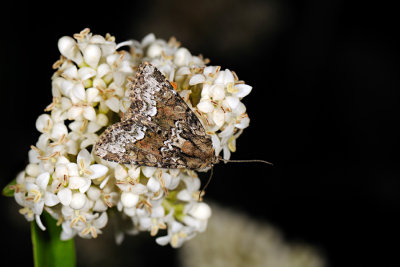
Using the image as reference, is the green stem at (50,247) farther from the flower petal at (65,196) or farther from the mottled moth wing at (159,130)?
the mottled moth wing at (159,130)

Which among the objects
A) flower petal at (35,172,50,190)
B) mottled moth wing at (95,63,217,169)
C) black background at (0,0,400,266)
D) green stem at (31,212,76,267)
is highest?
black background at (0,0,400,266)

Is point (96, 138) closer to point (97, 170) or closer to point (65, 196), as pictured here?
point (97, 170)

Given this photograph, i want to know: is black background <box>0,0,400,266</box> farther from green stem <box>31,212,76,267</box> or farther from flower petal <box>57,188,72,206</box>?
flower petal <box>57,188,72,206</box>

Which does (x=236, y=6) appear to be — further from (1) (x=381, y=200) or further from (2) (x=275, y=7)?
(1) (x=381, y=200)

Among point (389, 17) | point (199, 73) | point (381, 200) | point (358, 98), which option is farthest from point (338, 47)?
point (199, 73)

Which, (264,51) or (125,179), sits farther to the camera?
(264,51)

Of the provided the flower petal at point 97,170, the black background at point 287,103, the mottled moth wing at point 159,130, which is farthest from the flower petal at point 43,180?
the black background at point 287,103

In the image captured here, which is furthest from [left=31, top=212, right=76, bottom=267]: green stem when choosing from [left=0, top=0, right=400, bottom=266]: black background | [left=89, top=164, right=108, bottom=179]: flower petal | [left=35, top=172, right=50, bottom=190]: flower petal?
[left=0, top=0, right=400, bottom=266]: black background
